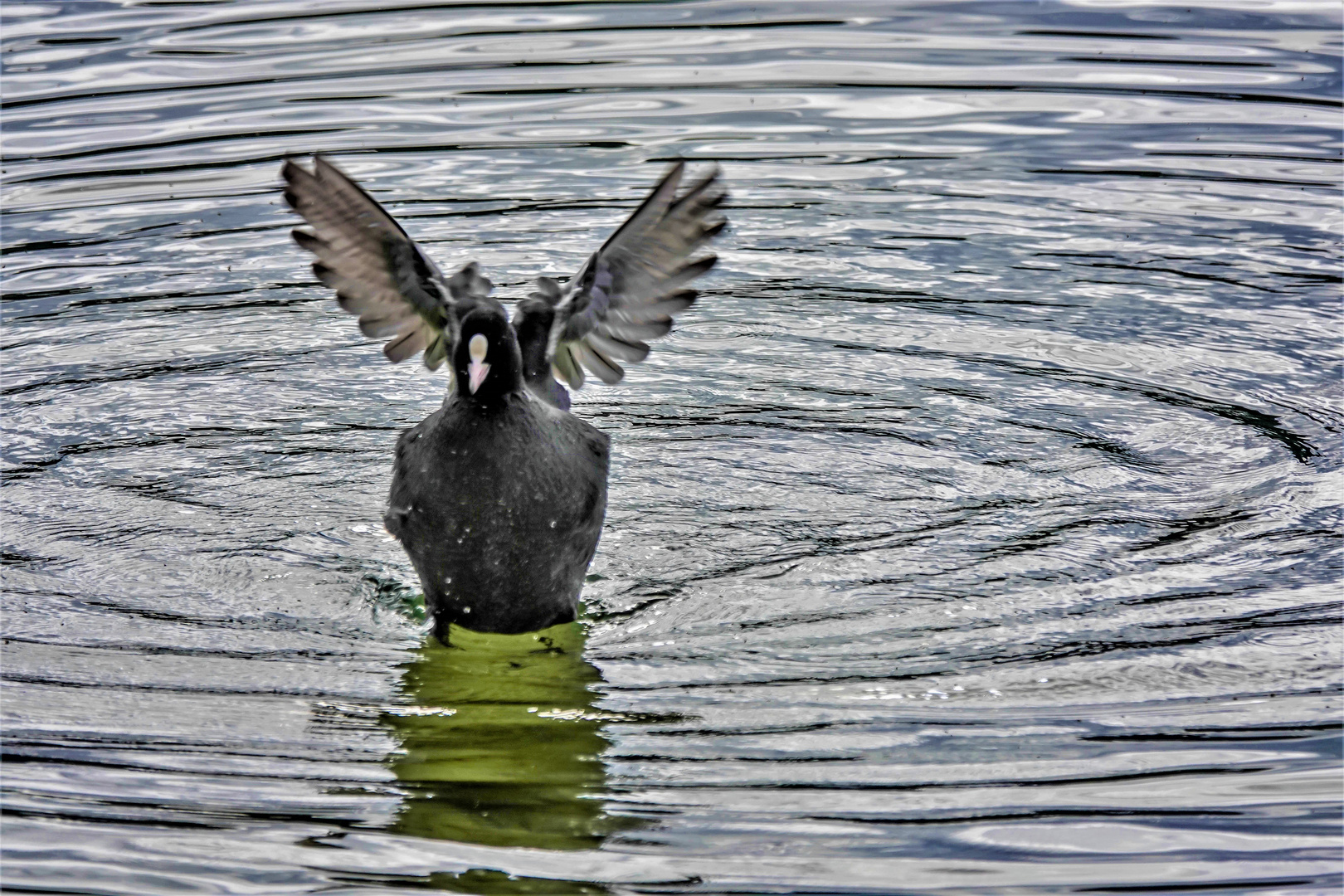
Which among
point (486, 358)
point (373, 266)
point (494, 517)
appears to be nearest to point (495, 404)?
point (486, 358)

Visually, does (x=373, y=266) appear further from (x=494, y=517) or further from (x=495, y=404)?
(x=494, y=517)

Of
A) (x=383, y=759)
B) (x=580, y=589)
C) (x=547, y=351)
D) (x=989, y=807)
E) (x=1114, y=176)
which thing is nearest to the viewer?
(x=989, y=807)

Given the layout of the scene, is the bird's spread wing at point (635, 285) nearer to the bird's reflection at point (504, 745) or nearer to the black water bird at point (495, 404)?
the black water bird at point (495, 404)

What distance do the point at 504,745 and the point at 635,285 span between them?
7.56 ft

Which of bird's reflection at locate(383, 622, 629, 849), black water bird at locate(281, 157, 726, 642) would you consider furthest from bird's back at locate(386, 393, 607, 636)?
bird's reflection at locate(383, 622, 629, 849)

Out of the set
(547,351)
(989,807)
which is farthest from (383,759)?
(547,351)

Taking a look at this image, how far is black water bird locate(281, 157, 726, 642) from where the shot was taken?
6.01m

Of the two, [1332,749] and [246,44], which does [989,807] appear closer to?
[1332,749]

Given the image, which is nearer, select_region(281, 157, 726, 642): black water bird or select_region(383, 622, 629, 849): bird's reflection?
select_region(383, 622, 629, 849): bird's reflection

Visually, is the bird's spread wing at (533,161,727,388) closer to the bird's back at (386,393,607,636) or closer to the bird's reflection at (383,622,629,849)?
the bird's back at (386,393,607,636)

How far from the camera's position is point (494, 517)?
6.02 m

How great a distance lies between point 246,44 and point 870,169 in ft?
18.2

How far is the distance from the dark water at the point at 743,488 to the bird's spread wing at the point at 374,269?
2.16 ft

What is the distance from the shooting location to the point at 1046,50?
13.1 meters
